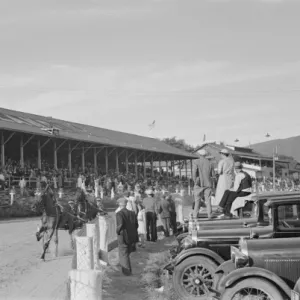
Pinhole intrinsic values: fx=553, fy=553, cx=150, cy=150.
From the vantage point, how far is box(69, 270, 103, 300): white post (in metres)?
6.48

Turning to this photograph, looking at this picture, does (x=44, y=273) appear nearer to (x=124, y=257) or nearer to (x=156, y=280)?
(x=124, y=257)

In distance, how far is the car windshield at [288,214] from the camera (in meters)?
8.19

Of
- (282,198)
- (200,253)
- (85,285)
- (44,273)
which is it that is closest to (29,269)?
(44,273)

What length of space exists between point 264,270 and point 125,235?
466 centimetres

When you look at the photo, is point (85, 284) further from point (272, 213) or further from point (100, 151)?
point (100, 151)

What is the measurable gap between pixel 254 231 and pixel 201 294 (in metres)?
1.38

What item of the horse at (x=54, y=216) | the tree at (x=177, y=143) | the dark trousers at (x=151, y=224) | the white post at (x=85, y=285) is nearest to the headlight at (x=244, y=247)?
the white post at (x=85, y=285)

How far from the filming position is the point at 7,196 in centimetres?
2550

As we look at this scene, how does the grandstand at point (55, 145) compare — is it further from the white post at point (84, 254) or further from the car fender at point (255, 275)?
the car fender at point (255, 275)

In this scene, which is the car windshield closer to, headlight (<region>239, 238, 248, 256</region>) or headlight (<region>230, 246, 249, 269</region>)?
headlight (<region>239, 238, 248, 256</region>)

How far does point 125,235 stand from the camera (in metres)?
11.4

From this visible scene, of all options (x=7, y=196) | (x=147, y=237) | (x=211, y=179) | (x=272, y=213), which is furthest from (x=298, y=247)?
(x=7, y=196)

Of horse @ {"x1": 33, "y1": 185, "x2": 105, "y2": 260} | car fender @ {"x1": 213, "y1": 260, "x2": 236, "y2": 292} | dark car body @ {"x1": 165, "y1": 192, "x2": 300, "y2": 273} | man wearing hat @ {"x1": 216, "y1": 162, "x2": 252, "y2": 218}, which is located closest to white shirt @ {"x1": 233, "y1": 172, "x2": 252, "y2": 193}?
man wearing hat @ {"x1": 216, "y1": 162, "x2": 252, "y2": 218}

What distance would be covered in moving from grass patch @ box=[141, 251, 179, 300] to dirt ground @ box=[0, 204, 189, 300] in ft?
0.53
